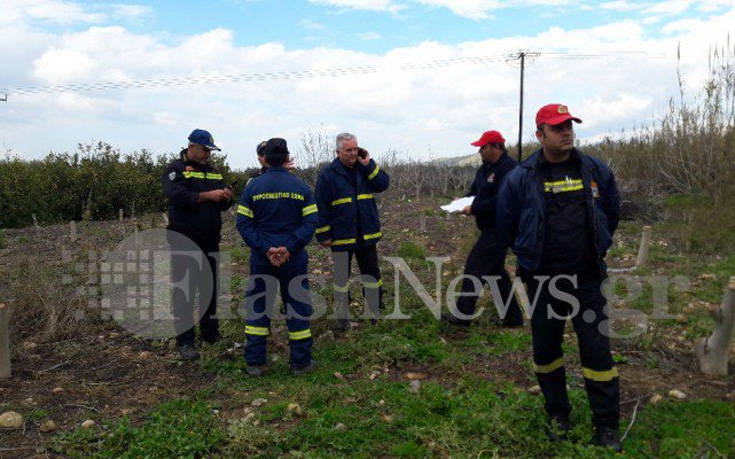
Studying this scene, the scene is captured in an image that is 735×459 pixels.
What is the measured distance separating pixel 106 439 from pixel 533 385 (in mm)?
2988

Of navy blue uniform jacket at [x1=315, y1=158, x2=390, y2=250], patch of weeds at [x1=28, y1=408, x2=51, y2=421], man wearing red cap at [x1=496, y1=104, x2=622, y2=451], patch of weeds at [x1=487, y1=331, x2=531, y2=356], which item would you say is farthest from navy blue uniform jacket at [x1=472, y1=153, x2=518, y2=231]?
patch of weeds at [x1=28, y1=408, x2=51, y2=421]

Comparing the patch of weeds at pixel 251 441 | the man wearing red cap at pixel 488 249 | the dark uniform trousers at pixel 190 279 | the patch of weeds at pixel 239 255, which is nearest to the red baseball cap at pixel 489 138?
the man wearing red cap at pixel 488 249

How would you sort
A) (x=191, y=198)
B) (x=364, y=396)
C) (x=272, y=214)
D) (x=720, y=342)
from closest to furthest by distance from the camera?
(x=364, y=396), (x=720, y=342), (x=272, y=214), (x=191, y=198)

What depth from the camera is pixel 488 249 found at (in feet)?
17.9

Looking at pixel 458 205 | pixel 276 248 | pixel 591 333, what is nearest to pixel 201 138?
pixel 276 248

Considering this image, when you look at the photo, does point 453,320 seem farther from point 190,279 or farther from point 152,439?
point 152,439

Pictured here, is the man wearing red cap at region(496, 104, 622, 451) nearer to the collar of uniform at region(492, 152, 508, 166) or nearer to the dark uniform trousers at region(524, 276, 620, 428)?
the dark uniform trousers at region(524, 276, 620, 428)

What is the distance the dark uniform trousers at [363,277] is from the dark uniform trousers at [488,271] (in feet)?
2.82

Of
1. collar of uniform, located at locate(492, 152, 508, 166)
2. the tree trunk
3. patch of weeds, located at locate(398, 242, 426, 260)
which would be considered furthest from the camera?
patch of weeds, located at locate(398, 242, 426, 260)

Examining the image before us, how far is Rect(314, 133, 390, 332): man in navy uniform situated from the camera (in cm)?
560

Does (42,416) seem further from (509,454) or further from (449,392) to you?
(509,454)

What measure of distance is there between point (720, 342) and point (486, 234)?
2.05 m

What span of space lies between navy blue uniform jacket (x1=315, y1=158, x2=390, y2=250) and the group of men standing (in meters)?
0.01

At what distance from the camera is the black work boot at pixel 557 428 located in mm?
3502
